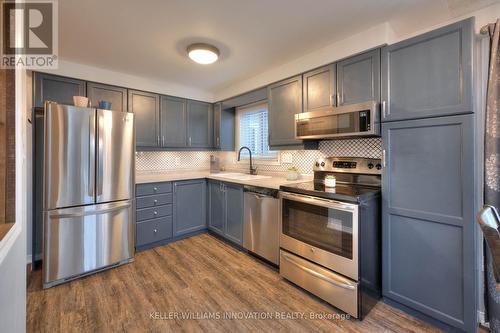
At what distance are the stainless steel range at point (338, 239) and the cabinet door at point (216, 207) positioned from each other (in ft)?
3.93

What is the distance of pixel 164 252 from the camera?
2838mm

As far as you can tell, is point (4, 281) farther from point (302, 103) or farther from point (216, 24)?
point (302, 103)

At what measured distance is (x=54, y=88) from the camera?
255cm

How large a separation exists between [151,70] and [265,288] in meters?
2.96

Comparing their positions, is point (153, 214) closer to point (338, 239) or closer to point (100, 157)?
point (100, 157)

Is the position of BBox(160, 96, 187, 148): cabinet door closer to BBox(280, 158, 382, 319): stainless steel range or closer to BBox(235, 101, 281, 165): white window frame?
BBox(235, 101, 281, 165): white window frame

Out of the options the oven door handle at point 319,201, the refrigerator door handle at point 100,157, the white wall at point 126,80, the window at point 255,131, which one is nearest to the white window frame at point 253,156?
the window at point 255,131

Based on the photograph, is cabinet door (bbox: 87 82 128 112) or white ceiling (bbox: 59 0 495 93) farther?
cabinet door (bbox: 87 82 128 112)

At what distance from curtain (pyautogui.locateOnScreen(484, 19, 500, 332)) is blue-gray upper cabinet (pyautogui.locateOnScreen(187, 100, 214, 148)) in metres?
3.42

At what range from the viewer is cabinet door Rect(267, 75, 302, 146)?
2574 millimetres

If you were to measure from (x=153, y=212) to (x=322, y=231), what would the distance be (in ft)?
7.12

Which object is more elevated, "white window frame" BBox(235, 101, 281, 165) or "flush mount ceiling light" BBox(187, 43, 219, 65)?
"flush mount ceiling light" BBox(187, 43, 219, 65)

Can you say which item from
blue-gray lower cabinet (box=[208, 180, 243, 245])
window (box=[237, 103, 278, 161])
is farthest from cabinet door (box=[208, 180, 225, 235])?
window (box=[237, 103, 278, 161])

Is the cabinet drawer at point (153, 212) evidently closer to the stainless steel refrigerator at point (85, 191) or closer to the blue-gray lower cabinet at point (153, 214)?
the blue-gray lower cabinet at point (153, 214)
